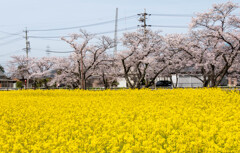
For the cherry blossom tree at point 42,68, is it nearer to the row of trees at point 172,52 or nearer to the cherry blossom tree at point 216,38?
the row of trees at point 172,52

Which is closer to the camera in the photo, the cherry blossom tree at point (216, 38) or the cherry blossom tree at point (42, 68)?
the cherry blossom tree at point (216, 38)

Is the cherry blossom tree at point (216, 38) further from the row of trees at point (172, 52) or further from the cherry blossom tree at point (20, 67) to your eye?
the cherry blossom tree at point (20, 67)

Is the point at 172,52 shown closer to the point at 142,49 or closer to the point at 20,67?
the point at 142,49

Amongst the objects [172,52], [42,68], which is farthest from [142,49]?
[42,68]

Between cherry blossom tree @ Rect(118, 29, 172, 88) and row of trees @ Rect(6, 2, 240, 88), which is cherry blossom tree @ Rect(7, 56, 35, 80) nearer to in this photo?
row of trees @ Rect(6, 2, 240, 88)

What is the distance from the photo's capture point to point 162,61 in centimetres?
3903

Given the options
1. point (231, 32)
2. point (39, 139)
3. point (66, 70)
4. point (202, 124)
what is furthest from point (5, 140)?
point (66, 70)

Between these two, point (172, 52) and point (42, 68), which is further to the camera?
point (42, 68)

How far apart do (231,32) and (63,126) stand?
28.6 meters

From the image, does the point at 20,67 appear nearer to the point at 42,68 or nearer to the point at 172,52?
the point at 42,68

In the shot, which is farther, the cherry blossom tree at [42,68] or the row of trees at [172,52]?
the cherry blossom tree at [42,68]

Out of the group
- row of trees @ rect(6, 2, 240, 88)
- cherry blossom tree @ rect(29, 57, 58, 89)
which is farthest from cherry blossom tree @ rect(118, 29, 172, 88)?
cherry blossom tree @ rect(29, 57, 58, 89)

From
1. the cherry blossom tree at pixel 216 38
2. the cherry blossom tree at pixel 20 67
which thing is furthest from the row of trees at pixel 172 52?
the cherry blossom tree at pixel 20 67

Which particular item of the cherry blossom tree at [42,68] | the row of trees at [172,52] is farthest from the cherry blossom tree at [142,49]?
the cherry blossom tree at [42,68]
